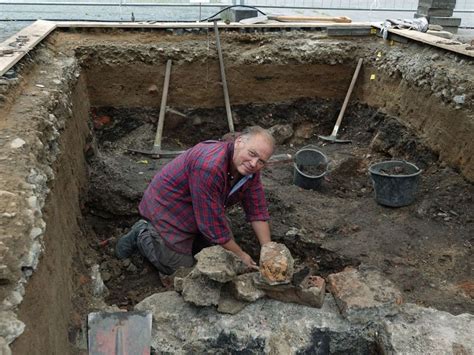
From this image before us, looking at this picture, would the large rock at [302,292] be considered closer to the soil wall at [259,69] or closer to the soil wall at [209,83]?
the soil wall at [259,69]

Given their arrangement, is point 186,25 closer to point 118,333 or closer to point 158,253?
point 158,253

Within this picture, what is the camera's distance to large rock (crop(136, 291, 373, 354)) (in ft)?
8.32

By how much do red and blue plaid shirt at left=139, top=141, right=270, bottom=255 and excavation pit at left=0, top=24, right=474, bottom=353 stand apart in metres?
0.50

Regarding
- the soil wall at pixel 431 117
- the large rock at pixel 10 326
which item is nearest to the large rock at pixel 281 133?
the soil wall at pixel 431 117

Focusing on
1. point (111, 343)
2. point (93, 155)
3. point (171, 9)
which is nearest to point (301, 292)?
point (111, 343)

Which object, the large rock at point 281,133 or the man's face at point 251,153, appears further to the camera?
the large rock at point 281,133

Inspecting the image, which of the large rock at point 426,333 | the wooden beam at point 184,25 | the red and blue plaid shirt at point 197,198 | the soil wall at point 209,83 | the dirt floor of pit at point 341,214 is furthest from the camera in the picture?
the wooden beam at point 184,25

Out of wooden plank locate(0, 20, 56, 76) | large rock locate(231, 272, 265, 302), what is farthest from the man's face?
wooden plank locate(0, 20, 56, 76)

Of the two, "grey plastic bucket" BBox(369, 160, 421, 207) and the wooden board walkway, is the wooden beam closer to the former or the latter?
the wooden board walkway

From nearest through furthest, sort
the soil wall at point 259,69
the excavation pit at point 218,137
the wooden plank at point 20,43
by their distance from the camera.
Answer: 1. the excavation pit at point 218,137
2. the wooden plank at point 20,43
3. the soil wall at point 259,69

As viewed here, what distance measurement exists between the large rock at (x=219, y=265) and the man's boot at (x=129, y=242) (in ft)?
3.63

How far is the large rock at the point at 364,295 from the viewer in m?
2.56

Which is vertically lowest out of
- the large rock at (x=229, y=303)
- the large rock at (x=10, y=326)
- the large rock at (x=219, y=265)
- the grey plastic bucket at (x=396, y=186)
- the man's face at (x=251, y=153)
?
the grey plastic bucket at (x=396, y=186)

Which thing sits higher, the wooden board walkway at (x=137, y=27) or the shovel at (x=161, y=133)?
the wooden board walkway at (x=137, y=27)
